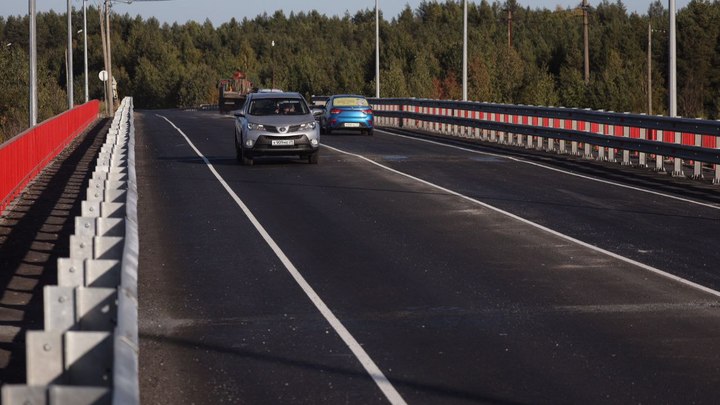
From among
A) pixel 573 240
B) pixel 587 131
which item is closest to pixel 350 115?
pixel 587 131

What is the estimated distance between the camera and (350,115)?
4344 centimetres

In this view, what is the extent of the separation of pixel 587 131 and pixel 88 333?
2561cm

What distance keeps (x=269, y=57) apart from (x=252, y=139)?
16150 centimetres

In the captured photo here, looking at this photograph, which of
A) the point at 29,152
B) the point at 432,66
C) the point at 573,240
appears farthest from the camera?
the point at 432,66

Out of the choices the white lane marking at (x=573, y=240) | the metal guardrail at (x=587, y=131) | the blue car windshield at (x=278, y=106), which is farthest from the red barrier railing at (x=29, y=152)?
the metal guardrail at (x=587, y=131)

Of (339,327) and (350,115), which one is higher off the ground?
(350,115)

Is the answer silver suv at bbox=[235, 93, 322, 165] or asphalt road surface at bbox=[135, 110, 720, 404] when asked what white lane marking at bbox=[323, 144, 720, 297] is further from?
silver suv at bbox=[235, 93, 322, 165]

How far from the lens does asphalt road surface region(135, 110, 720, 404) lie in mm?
8508

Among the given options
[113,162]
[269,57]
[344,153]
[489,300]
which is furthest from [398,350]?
[269,57]

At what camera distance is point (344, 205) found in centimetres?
1972

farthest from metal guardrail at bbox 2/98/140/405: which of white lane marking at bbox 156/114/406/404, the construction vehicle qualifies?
the construction vehicle

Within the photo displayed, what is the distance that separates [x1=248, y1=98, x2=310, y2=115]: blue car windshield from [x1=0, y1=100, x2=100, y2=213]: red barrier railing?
4.81 metres

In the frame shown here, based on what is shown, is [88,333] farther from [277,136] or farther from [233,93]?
[233,93]

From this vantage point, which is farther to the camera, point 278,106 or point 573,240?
point 278,106
